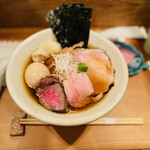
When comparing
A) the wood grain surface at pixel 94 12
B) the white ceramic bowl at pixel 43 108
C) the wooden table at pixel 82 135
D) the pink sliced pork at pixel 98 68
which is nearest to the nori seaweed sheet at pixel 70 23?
the white ceramic bowl at pixel 43 108

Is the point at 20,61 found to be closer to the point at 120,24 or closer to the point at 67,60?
the point at 67,60

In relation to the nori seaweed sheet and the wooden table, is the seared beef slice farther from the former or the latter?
the nori seaweed sheet

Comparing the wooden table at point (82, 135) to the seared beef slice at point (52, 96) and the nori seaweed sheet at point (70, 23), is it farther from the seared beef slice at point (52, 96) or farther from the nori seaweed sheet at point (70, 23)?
the nori seaweed sheet at point (70, 23)

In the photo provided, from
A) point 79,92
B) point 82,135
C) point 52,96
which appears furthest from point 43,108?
point 82,135

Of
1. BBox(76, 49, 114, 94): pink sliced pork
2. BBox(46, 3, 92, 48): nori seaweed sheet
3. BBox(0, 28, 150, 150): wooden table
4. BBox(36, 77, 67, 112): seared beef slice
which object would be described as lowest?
BBox(0, 28, 150, 150): wooden table

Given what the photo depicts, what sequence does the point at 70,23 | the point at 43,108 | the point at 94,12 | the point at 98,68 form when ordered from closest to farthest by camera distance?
the point at 43,108
the point at 98,68
the point at 70,23
the point at 94,12

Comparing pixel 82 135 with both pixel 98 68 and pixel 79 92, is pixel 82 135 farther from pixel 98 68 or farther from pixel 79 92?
pixel 98 68

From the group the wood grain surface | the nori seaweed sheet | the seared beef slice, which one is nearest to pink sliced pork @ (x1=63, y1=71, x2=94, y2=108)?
the seared beef slice

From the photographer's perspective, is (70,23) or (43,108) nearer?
(43,108)
